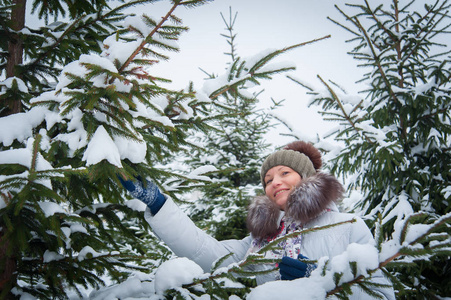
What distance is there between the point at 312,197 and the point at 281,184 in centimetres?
47

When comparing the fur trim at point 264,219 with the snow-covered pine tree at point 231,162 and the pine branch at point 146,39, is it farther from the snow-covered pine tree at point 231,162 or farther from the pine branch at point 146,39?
the snow-covered pine tree at point 231,162

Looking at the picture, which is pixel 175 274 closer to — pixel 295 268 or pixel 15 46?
pixel 295 268

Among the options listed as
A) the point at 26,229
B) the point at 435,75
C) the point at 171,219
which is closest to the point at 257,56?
the point at 171,219

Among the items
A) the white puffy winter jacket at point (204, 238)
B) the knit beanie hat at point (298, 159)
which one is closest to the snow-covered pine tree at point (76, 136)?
the white puffy winter jacket at point (204, 238)

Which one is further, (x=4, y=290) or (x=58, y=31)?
(x=58, y=31)

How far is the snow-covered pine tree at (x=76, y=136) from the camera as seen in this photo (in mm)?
1261

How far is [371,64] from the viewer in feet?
12.6

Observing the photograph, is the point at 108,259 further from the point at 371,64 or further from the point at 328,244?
the point at 371,64

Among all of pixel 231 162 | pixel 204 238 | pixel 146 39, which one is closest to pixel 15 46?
pixel 146 39

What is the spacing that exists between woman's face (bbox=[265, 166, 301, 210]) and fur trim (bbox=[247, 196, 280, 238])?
4.9 inches

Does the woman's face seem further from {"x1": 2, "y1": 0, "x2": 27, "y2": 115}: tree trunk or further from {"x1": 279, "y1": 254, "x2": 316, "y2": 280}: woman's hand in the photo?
{"x1": 2, "y1": 0, "x2": 27, "y2": 115}: tree trunk

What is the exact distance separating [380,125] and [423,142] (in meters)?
0.69

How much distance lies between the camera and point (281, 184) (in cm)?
234

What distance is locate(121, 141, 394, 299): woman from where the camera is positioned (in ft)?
5.87
